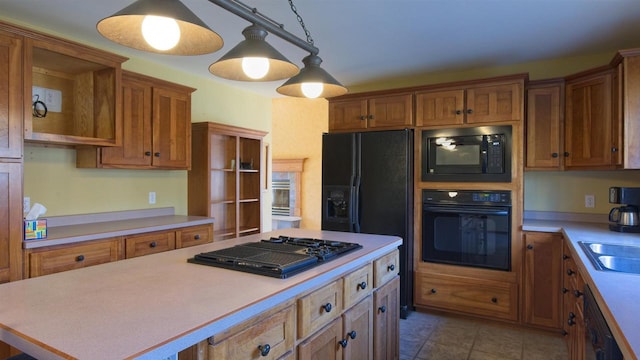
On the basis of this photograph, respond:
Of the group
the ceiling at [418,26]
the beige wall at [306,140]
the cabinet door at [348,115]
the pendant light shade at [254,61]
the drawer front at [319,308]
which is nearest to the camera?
the drawer front at [319,308]

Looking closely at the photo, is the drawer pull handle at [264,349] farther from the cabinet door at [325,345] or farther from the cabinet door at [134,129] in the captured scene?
the cabinet door at [134,129]

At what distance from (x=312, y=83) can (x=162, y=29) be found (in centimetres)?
80

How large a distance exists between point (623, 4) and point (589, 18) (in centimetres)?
23

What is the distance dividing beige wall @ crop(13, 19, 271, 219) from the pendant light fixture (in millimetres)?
2000

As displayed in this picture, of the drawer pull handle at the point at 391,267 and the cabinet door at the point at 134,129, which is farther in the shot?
the cabinet door at the point at 134,129

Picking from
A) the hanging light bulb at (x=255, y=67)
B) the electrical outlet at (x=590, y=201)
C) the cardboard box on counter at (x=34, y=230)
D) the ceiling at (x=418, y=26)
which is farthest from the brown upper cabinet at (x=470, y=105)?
the cardboard box on counter at (x=34, y=230)

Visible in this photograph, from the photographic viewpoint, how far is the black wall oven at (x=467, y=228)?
3.20 meters

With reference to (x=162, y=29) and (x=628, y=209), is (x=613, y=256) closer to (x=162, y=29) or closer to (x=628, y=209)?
(x=628, y=209)

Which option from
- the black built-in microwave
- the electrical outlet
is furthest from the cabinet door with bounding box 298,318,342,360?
the electrical outlet

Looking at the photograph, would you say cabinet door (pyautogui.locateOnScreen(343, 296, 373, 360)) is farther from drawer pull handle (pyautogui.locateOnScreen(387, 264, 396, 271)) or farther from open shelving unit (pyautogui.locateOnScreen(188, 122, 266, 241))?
open shelving unit (pyautogui.locateOnScreen(188, 122, 266, 241))

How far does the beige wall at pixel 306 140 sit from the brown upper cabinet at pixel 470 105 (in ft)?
7.70

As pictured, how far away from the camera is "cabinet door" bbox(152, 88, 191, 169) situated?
11.1 feet

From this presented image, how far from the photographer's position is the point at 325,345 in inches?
60.9

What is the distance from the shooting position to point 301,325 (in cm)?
140
